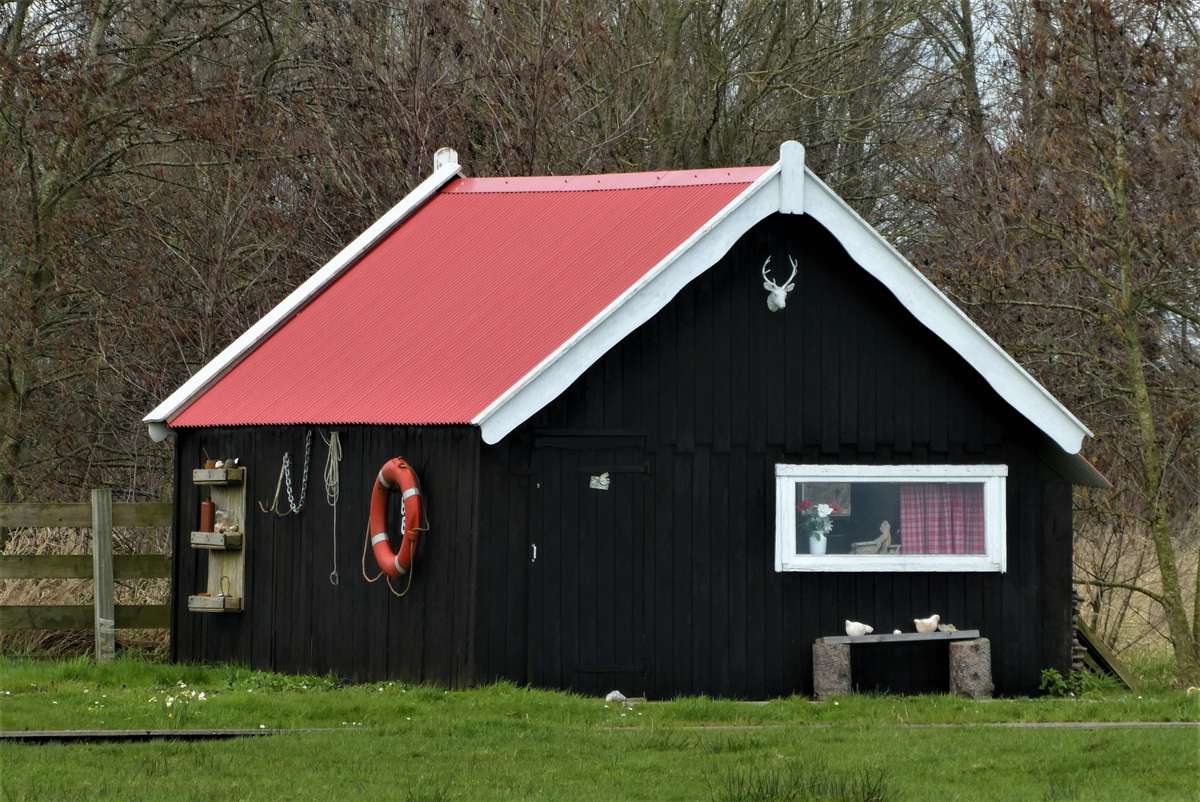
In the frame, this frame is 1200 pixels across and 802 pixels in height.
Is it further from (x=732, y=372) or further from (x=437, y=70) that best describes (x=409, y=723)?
(x=437, y=70)

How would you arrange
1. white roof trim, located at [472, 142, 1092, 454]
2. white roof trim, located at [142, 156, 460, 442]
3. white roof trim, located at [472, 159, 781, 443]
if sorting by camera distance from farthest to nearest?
white roof trim, located at [142, 156, 460, 442] < white roof trim, located at [472, 142, 1092, 454] < white roof trim, located at [472, 159, 781, 443]

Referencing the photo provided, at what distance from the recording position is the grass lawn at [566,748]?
9953mm

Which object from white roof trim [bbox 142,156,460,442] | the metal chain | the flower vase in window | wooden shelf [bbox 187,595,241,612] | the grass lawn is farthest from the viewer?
white roof trim [bbox 142,156,460,442]

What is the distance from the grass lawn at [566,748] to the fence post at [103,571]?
1595mm

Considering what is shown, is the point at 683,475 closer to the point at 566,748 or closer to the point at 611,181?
the point at 611,181

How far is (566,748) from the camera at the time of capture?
1154 cm

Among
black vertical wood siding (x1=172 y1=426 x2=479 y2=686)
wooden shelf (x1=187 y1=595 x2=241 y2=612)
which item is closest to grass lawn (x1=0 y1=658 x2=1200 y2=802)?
black vertical wood siding (x1=172 y1=426 x2=479 y2=686)

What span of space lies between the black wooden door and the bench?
141 cm

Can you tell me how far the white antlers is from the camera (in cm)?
1527

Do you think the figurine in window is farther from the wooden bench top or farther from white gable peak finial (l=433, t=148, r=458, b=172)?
white gable peak finial (l=433, t=148, r=458, b=172)

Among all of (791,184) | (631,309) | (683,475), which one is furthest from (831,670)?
(791,184)

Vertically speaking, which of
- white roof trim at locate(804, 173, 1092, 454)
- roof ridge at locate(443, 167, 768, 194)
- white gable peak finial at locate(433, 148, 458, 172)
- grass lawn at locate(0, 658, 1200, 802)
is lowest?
grass lawn at locate(0, 658, 1200, 802)

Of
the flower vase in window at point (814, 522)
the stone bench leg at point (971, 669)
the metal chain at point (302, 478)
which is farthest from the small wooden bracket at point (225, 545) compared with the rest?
the stone bench leg at point (971, 669)

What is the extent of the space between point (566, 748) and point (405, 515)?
356cm
